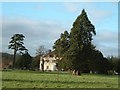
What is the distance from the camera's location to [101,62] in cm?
7906

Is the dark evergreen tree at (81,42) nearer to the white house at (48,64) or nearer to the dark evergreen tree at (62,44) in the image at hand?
the dark evergreen tree at (62,44)

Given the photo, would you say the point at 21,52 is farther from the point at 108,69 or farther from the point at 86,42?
the point at 86,42

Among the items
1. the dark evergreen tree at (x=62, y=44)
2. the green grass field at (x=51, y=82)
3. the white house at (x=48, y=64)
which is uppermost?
the dark evergreen tree at (x=62, y=44)

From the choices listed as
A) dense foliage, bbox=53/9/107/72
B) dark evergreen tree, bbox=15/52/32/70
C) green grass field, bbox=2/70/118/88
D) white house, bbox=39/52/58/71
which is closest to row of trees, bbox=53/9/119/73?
dense foliage, bbox=53/9/107/72

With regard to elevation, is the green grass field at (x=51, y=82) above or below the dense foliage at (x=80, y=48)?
below

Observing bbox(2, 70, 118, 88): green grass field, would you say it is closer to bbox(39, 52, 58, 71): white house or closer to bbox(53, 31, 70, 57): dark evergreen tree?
bbox(53, 31, 70, 57): dark evergreen tree

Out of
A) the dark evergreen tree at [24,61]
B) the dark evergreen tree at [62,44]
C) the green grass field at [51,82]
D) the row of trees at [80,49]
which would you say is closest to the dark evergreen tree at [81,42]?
the row of trees at [80,49]

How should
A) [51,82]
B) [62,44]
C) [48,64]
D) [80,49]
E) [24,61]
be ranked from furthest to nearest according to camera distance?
[48,64]
[24,61]
[62,44]
[80,49]
[51,82]

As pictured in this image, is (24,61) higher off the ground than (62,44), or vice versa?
(62,44)

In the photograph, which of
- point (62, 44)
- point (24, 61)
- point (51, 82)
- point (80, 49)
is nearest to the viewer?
point (51, 82)

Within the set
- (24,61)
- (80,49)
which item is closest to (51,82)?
(80,49)

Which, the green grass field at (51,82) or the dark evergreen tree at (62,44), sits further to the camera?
the dark evergreen tree at (62,44)

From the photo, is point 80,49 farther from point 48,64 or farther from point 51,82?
point 48,64

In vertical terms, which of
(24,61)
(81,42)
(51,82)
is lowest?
(51,82)
